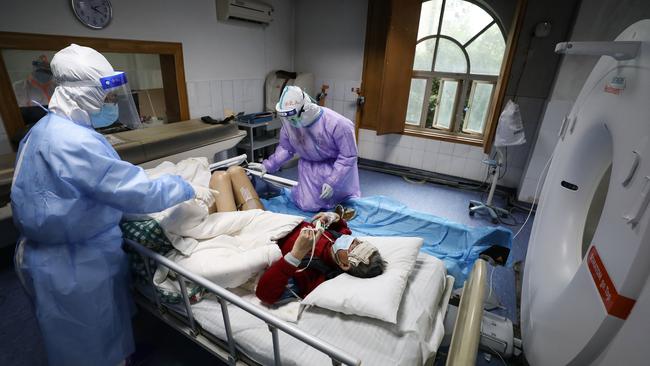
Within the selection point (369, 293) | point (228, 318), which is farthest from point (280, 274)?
point (369, 293)

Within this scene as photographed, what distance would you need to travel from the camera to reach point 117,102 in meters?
1.44

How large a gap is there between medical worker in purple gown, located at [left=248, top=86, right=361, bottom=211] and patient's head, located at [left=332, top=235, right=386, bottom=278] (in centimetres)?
89

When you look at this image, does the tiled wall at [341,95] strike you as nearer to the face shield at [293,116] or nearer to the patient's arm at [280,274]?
the face shield at [293,116]

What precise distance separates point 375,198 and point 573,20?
2.65 meters

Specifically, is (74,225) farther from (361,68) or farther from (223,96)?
(361,68)

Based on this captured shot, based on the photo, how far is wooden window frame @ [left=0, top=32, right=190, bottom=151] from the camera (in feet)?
6.87

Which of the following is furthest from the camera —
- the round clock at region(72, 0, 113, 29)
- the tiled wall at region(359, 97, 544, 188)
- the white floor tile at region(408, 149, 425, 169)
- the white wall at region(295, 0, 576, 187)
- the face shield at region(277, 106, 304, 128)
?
the white floor tile at region(408, 149, 425, 169)

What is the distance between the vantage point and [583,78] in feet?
9.04

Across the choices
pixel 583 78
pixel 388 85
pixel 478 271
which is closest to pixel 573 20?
pixel 583 78

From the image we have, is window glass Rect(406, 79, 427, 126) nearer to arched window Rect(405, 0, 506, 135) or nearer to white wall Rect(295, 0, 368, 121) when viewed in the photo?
arched window Rect(405, 0, 506, 135)

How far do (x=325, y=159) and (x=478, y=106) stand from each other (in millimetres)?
2582

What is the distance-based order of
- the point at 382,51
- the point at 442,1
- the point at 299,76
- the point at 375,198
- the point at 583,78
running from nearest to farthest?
the point at 375,198 < the point at 583,78 < the point at 442,1 < the point at 382,51 < the point at 299,76

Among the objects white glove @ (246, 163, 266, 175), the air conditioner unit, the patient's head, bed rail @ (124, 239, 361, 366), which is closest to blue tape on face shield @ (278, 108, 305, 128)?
white glove @ (246, 163, 266, 175)

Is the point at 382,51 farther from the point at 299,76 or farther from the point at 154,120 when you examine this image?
the point at 154,120
